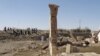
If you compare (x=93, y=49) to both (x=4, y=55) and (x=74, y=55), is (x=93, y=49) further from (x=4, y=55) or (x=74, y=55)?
(x=4, y=55)

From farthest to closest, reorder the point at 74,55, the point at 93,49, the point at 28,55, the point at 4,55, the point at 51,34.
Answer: the point at 4,55, the point at 28,55, the point at 93,49, the point at 51,34, the point at 74,55

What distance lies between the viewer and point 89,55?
44.7 feet

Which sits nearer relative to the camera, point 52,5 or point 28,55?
point 52,5

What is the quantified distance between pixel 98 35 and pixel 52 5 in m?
12.4

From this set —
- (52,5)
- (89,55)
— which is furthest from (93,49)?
(52,5)

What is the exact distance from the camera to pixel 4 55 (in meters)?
21.5

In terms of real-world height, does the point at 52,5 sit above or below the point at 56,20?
above

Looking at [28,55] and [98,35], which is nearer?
[28,55]

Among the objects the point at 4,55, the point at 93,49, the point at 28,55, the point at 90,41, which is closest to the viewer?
the point at 93,49

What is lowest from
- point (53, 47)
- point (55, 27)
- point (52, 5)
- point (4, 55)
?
point (4, 55)

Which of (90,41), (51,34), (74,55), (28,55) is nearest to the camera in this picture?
(74,55)

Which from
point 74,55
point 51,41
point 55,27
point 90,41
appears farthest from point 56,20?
point 90,41

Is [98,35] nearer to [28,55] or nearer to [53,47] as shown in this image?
[28,55]

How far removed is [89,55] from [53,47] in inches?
87.7
